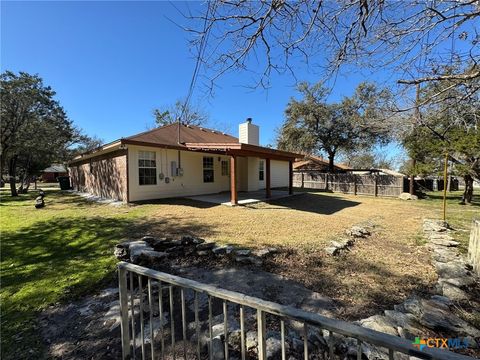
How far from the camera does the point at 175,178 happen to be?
40.5ft

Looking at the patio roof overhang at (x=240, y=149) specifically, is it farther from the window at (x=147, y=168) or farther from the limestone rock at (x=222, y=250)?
the limestone rock at (x=222, y=250)

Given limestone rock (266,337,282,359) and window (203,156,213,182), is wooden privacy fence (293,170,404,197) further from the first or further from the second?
limestone rock (266,337,282,359)

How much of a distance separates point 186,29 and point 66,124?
72.1 ft

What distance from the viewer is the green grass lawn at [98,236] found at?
10.5ft

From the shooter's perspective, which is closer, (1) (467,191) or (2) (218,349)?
(2) (218,349)

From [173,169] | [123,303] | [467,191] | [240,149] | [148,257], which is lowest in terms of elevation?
[148,257]

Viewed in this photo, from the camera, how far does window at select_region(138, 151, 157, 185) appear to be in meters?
11.0

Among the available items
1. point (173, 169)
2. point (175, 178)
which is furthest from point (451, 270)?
point (175, 178)

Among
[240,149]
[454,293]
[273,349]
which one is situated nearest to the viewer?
[273,349]

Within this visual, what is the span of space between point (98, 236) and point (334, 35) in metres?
6.39

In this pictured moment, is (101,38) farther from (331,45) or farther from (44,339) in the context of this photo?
(44,339)

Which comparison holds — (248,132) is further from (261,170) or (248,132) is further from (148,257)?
(148,257)

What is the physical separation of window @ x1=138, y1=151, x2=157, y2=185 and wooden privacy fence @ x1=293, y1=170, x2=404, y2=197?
44.8 feet

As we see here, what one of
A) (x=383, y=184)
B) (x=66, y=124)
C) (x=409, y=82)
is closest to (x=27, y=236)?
(x=409, y=82)
